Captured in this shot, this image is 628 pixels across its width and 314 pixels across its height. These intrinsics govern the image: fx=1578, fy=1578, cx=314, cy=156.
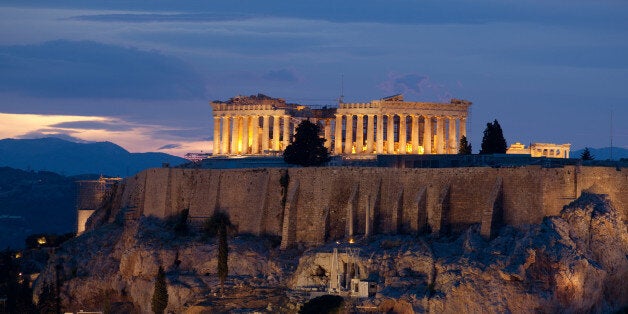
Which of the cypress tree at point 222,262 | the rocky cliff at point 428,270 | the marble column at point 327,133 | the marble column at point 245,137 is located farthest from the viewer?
the marble column at point 245,137

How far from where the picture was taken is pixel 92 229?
108625 millimetres

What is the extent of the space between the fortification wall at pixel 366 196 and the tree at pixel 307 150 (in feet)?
14.9

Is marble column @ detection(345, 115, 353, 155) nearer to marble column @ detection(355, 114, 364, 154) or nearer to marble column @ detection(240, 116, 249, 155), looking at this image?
marble column @ detection(355, 114, 364, 154)

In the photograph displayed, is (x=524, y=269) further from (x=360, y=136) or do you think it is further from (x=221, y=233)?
(x=360, y=136)

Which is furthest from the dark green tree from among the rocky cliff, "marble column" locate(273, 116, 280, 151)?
"marble column" locate(273, 116, 280, 151)

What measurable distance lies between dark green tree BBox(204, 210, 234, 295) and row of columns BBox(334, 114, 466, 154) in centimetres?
1545

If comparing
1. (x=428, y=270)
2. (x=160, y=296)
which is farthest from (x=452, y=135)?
(x=428, y=270)

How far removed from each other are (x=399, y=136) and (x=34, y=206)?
76635 millimetres

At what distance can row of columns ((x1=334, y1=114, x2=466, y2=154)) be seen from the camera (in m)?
108

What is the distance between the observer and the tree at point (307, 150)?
100 meters

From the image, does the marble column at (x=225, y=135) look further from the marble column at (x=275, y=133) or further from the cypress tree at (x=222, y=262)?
the cypress tree at (x=222, y=262)

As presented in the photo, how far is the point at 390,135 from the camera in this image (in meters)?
108

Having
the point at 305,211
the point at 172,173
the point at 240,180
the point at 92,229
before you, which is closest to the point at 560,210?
the point at 305,211

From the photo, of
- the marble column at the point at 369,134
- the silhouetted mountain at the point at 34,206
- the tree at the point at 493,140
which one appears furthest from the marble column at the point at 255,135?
the silhouetted mountain at the point at 34,206
